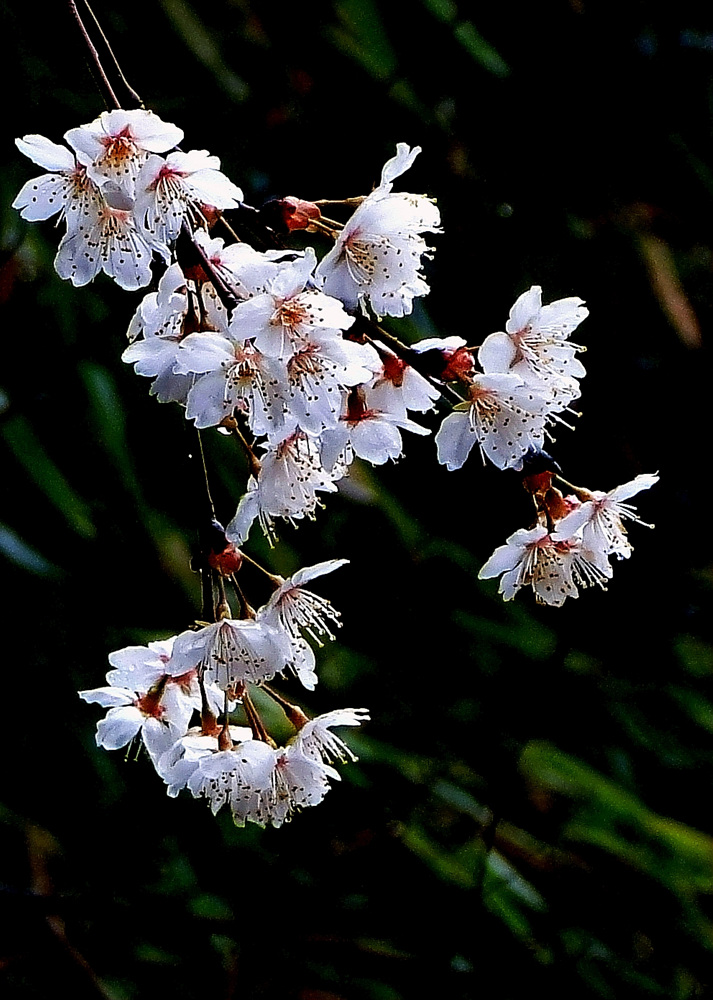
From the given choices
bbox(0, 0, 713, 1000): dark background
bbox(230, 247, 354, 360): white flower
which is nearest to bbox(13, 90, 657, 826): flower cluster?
bbox(230, 247, 354, 360): white flower

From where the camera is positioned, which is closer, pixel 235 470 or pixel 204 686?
pixel 204 686

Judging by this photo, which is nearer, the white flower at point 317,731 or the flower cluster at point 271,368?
the flower cluster at point 271,368

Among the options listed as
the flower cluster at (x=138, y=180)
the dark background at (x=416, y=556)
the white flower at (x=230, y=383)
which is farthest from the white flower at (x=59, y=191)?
the dark background at (x=416, y=556)

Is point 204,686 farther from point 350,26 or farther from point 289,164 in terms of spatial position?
point 350,26

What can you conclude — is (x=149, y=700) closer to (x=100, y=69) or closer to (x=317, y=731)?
(x=317, y=731)

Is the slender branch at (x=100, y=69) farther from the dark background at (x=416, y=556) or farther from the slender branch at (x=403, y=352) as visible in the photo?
the dark background at (x=416, y=556)

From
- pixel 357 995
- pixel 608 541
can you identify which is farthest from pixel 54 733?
pixel 608 541
